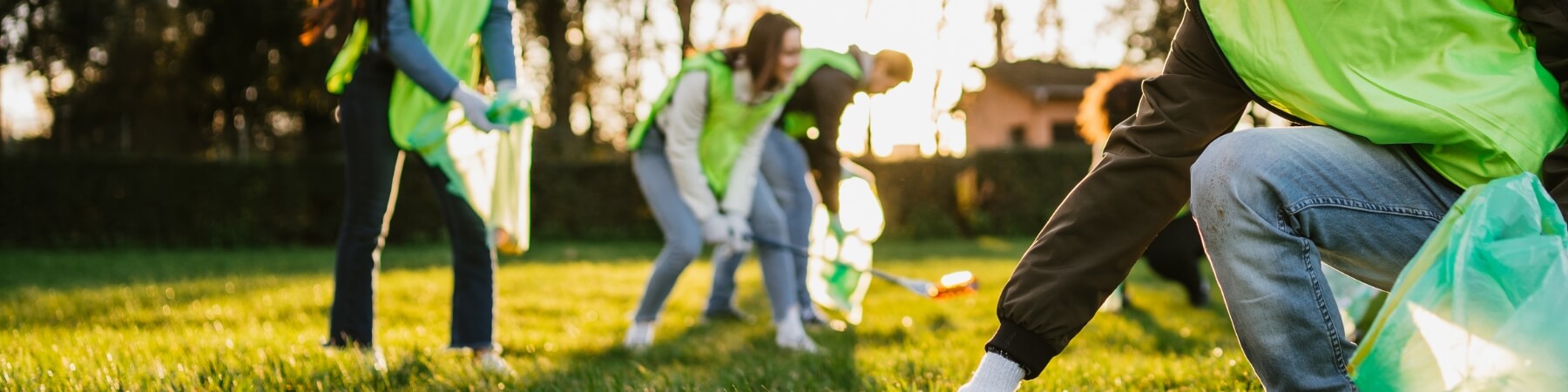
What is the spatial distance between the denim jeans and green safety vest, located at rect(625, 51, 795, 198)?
1.16m

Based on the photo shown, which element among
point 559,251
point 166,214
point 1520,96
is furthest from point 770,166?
point 166,214

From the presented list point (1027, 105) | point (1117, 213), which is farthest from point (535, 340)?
point (1027, 105)

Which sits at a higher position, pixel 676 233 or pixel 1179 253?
pixel 676 233

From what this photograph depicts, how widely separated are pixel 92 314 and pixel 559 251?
328 inches

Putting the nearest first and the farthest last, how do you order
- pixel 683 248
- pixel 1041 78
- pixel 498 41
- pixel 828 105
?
pixel 498 41, pixel 683 248, pixel 828 105, pixel 1041 78

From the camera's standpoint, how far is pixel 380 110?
351cm

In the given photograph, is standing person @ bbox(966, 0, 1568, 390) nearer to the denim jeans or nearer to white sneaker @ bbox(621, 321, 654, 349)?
the denim jeans

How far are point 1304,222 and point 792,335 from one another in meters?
2.92

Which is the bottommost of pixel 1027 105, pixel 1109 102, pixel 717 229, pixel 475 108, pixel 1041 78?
pixel 1027 105

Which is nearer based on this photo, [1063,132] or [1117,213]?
[1117,213]

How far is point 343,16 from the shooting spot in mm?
3494

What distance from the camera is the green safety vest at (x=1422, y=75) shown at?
170cm

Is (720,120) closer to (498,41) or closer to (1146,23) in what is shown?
(498,41)

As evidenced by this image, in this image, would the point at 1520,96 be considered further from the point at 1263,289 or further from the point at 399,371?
the point at 399,371
